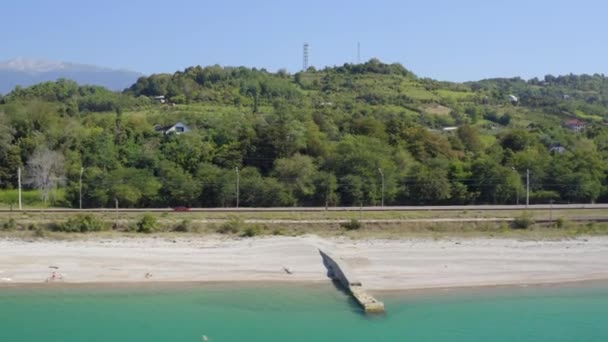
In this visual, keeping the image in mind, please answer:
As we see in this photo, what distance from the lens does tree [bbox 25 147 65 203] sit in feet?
161

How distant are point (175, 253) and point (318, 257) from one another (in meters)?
6.16

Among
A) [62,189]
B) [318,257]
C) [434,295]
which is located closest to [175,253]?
[318,257]

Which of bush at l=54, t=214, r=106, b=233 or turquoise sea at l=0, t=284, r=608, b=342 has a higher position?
Result: bush at l=54, t=214, r=106, b=233

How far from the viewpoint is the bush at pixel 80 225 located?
121ft

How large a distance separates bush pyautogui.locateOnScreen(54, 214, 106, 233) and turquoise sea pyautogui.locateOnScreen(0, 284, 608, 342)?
412 inches

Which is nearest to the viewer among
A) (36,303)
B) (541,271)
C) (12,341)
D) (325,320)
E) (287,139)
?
(12,341)

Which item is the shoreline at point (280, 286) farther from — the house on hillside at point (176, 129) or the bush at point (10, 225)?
the house on hillside at point (176, 129)

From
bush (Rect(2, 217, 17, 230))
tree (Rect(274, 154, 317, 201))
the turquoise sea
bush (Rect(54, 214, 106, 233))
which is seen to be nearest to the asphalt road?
tree (Rect(274, 154, 317, 201))

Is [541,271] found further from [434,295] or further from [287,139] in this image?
[287,139]

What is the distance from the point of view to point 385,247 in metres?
33.1

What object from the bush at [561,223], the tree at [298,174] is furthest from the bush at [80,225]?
the bush at [561,223]

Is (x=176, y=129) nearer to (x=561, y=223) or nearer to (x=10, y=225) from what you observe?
(x=10, y=225)

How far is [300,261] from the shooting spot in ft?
98.9

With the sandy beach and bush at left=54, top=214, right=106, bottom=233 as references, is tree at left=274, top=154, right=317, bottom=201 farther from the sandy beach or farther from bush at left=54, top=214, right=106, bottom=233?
bush at left=54, top=214, right=106, bottom=233
